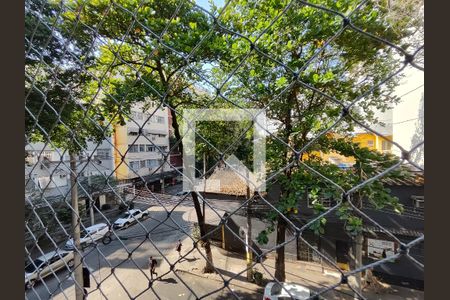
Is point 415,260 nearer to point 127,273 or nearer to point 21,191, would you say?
point 21,191

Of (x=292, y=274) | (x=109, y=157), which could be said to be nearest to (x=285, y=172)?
(x=109, y=157)

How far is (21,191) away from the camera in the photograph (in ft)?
1.79

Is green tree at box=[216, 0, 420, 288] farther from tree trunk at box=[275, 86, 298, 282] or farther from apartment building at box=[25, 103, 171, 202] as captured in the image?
apartment building at box=[25, 103, 171, 202]

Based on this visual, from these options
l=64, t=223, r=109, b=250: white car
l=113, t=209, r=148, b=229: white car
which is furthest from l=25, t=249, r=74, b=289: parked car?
l=113, t=209, r=148, b=229: white car

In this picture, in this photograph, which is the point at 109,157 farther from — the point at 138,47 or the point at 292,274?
the point at 292,274

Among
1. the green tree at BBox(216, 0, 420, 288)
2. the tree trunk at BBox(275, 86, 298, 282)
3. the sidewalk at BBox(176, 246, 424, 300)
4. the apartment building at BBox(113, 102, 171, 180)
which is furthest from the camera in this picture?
the sidewalk at BBox(176, 246, 424, 300)

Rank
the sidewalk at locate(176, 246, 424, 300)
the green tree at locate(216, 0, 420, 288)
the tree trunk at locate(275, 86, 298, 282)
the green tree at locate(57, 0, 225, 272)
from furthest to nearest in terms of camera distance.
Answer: the sidewalk at locate(176, 246, 424, 300), the tree trunk at locate(275, 86, 298, 282), the green tree at locate(216, 0, 420, 288), the green tree at locate(57, 0, 225, 272)

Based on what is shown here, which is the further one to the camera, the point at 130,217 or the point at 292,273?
the point at 292,273

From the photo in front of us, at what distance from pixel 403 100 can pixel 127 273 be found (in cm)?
452

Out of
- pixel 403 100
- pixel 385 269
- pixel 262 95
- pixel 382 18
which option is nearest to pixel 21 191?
pixel 262 95

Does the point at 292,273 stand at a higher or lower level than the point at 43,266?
lower

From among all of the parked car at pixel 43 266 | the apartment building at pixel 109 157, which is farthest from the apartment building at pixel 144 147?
the parked car at pixel 43 266

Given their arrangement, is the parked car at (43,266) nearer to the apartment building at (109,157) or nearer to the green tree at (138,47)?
the apartment building at (109,157)

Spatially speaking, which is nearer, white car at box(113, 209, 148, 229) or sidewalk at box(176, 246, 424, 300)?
white car at box(113, 209, 148, 229)
